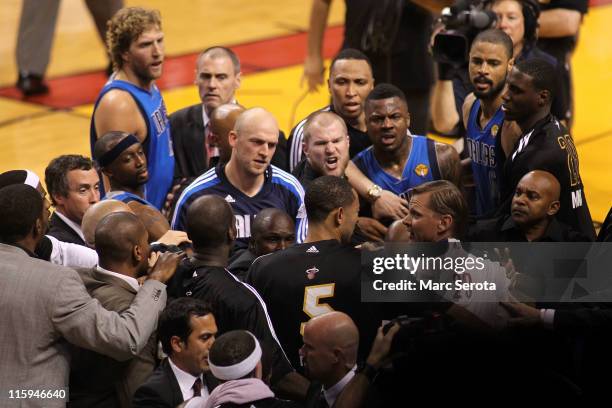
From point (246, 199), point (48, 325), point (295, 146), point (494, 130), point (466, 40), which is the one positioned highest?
point (466, 40)

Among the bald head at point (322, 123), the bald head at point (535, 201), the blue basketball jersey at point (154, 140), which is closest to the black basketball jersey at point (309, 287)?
the bald head at point (535, 201)

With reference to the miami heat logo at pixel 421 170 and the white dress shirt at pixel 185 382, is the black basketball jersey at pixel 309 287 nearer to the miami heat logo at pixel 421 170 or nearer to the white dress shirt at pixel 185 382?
the white dress shirt at pixel 185 382

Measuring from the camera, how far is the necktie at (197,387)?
4059 mm

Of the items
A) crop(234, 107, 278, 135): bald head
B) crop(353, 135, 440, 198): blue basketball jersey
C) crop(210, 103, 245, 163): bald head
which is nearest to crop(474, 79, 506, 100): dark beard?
crop(353, 135, 440, 198): blue basketball jersey

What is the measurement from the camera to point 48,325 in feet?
13.3

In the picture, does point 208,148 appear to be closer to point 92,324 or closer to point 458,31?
point 458,31

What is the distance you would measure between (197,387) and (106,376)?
15.5 inches

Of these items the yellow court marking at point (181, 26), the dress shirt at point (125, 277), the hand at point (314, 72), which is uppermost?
the yellow court marking at point (181, 26)

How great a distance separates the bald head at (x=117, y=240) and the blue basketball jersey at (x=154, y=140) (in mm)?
2040

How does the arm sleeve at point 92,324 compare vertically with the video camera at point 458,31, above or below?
below

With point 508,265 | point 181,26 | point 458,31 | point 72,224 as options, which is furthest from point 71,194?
point 181,26

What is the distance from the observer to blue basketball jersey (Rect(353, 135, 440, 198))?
227 inches

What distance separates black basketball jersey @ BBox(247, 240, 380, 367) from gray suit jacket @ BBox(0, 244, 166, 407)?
0.60 metres

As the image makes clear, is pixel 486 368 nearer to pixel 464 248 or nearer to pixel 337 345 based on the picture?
pixel 337 345
